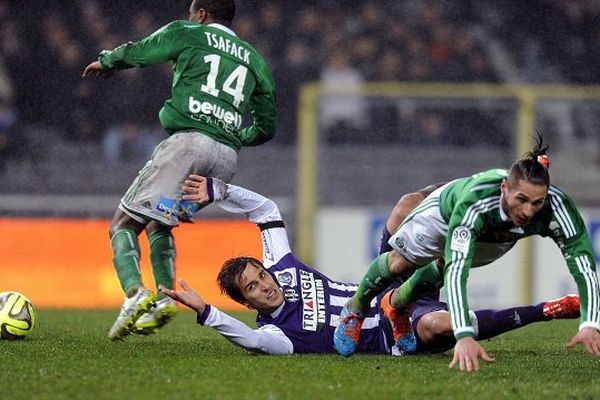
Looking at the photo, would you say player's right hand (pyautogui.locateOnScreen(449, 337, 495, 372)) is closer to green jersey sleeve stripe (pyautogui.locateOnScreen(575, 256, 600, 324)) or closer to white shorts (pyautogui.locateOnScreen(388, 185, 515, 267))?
green jersey sleeve stripe (pyautogui.locateOnScreen(575, 256, 600, 324))

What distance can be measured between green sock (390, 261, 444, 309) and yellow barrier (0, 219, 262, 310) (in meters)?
7.38

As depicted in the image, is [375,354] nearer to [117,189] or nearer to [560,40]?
[117,189]

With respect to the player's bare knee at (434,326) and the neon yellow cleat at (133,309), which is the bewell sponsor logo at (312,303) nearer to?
the player's bare knee at (434,326)

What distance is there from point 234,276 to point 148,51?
1618mm

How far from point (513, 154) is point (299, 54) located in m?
3.96

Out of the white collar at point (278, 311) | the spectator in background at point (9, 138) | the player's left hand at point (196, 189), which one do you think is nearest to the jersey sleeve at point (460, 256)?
the white collar at point (278, 311)

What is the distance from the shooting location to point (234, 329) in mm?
7066

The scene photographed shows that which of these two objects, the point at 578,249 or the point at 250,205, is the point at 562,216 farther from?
the point at 250,205

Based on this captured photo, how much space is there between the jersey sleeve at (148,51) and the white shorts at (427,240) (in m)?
1.99

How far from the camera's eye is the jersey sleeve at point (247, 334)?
6992 mm

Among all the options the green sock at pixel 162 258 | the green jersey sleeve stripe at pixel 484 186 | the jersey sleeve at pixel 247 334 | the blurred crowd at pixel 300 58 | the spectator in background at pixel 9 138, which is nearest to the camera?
the green jersey sleeve stripe at pixel 484 186

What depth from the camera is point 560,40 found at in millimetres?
19703

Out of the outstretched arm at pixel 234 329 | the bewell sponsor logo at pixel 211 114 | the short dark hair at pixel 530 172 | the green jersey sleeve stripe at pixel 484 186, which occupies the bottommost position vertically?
the outstretched arm at pixel 234 329

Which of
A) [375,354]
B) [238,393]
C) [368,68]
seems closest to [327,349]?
[375,354]
